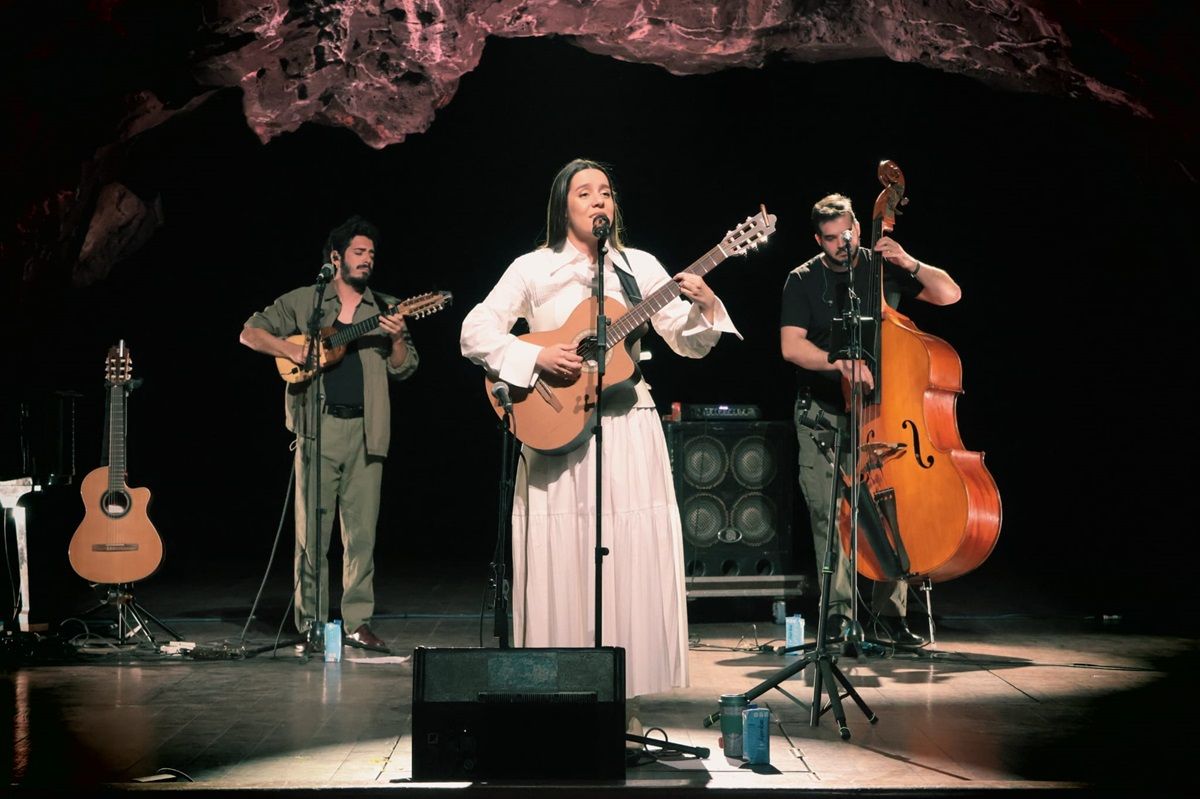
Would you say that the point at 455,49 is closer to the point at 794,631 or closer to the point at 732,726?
the point at 794,631

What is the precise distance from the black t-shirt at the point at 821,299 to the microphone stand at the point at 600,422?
2.18 metres

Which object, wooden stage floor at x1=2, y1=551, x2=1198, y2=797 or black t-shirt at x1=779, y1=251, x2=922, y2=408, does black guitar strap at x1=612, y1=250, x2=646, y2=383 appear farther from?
black t-shirt at x1=779, y1=251, x2=922, y2=408

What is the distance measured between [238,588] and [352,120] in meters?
3.21

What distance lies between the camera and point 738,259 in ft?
31.4

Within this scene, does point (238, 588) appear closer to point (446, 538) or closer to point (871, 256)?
point (446, 538)

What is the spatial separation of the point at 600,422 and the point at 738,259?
5550mm

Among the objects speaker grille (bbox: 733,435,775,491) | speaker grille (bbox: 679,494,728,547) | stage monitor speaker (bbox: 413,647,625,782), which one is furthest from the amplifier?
stage monitor speaker (bbox: 413,647,625,782)

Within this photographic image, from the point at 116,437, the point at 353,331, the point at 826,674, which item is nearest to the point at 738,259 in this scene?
the point at 353,331

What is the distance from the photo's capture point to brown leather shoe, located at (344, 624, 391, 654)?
6465 millimetres

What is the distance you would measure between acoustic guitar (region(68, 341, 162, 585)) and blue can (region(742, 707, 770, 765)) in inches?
145

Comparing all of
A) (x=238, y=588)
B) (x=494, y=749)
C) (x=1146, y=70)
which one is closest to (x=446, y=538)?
(x=238, y=588)

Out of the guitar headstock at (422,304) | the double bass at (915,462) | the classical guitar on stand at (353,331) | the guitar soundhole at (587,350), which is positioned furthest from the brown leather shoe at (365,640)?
the guitar soundhole at (587,350)

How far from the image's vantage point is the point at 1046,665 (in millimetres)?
5953

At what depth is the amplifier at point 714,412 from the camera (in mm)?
7352
